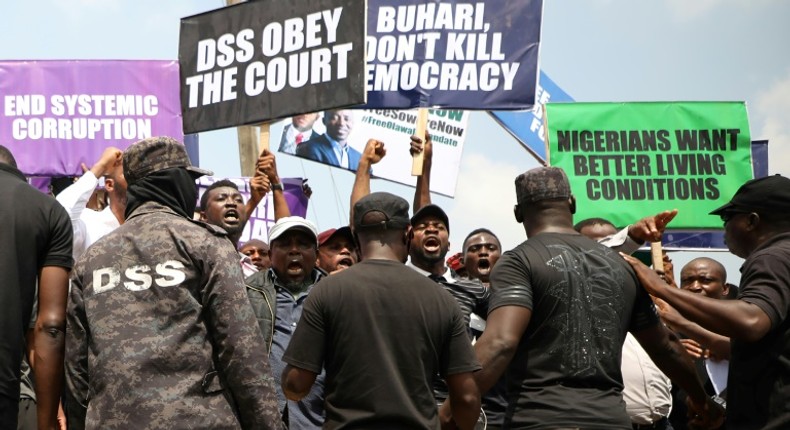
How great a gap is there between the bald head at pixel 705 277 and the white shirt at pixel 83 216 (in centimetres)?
402

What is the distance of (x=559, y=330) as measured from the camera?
4.59 m

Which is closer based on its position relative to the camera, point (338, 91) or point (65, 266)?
point (65, 266)

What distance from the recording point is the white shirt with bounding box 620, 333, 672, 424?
21.8ft

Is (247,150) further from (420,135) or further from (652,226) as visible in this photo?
(652,226)

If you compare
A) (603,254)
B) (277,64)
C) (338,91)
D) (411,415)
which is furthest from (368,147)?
(411,415)

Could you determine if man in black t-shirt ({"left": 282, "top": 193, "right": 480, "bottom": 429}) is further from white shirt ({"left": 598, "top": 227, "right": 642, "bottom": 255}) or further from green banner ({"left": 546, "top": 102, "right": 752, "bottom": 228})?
green banner ({"left": 546, "top": 102, "right": 752, "bottom": 228})

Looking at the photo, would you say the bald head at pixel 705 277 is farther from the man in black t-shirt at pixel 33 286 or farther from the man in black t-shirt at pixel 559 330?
the man in black t-shirt at pixel 33 286

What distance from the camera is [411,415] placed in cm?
430

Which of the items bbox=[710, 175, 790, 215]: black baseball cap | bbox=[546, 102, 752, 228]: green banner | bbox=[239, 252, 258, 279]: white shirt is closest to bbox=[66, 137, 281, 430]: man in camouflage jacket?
bbox=[710, 175, 790, 215]: black baseball cap

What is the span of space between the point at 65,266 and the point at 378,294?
4.27ft

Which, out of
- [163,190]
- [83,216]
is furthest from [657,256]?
[83,216]

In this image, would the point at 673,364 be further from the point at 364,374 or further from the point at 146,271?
the point at 146,271

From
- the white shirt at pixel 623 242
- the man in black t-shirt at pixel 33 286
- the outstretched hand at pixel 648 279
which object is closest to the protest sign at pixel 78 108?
the man in black t-shirt at pixel 33 286

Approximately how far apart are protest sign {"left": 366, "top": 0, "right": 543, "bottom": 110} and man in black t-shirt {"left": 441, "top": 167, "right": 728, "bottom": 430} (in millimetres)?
3441
